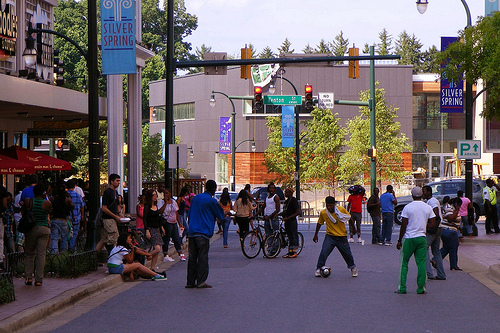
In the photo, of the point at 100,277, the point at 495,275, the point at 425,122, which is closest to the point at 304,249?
the point at 495,275

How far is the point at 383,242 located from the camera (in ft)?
75.4

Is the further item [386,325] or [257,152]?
[257,152]

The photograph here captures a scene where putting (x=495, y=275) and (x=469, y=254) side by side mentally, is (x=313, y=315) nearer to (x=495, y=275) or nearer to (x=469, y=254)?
(x=495, y=275)

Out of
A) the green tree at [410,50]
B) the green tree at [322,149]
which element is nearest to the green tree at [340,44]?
the green tree at [410,50]

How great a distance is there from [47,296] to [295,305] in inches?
143

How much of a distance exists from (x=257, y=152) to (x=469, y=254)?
48.5m

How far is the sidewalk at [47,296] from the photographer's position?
9258mm

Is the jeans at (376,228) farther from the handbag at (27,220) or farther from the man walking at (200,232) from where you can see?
the handbag at (27,220)

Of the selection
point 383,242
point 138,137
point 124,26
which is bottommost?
point 383,242

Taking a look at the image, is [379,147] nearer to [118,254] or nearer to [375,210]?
[375,210]

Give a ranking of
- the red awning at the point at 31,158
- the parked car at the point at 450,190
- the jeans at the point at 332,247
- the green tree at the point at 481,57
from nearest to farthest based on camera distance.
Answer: the jeans at the point at 332,247 → the green tree at the point at 481,57 → the red awning at the point at 31,158 → the parked car at the point at 450,190

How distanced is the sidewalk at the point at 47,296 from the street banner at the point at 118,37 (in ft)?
16.7

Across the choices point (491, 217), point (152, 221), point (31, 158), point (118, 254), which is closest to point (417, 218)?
point (118, 254)

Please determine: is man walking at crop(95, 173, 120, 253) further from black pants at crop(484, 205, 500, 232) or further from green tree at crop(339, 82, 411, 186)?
green tree at crop(339, 82, 411, 186)
